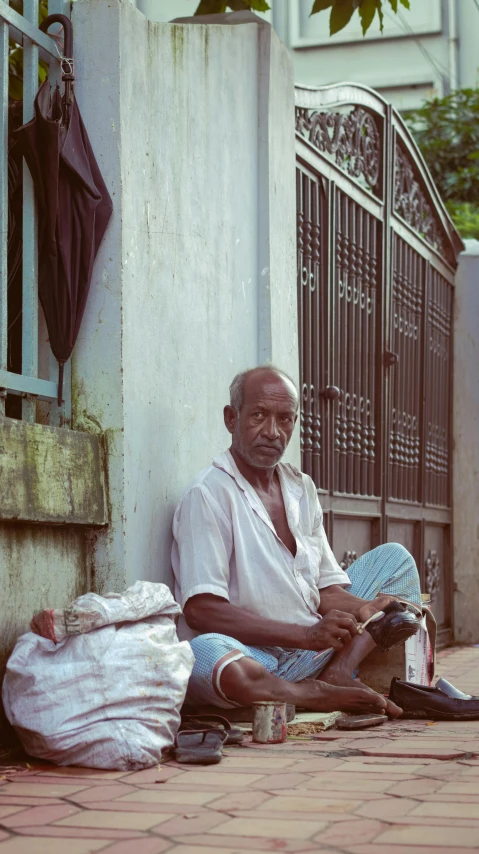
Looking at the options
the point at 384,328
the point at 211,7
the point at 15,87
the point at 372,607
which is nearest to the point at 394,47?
the point at 384,328

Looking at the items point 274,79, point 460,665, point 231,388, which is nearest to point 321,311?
point 274,79

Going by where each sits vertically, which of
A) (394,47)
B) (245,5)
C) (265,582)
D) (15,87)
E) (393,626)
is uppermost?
(394,47)

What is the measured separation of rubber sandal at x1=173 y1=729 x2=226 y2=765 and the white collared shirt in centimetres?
57

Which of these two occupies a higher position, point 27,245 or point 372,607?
point 27,245

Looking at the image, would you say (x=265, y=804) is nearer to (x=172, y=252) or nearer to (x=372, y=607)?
(x=372, y=607)

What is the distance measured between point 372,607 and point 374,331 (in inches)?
113

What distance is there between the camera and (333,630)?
403 centimetres

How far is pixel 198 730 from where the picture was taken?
3670mm

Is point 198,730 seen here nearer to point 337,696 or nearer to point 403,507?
point 337,696

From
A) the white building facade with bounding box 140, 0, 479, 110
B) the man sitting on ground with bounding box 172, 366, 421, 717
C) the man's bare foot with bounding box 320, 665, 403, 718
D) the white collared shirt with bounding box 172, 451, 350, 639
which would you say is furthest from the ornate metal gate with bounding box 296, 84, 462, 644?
the white building facade with bounding box 140, 0, 479, 110

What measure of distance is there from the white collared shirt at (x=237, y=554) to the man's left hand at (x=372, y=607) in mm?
189

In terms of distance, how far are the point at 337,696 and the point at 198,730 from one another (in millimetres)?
674

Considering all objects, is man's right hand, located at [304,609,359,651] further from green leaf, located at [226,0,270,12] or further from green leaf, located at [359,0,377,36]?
green leaf, located at [226,0,270,12]

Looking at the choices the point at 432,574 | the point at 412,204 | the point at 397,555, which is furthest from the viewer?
the point at 432,574
